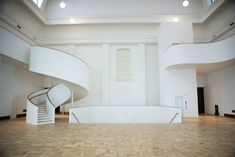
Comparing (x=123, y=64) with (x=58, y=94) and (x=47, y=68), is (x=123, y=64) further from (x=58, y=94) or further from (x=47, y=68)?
(x=47, y=68)

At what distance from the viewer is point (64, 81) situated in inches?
372

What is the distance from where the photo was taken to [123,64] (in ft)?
46.9

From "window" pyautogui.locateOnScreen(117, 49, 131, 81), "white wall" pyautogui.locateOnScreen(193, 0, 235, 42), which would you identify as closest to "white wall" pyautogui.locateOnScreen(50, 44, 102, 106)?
"window" pyautogui.locateOnScreen(117, 49, 131, 81)

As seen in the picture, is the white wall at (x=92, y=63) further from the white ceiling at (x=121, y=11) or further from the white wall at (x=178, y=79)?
the white wall at (x=178, y=79)

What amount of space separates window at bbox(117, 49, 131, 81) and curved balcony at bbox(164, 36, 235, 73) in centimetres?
417

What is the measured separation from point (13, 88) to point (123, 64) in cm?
817

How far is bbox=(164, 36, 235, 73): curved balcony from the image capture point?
29.3 feet

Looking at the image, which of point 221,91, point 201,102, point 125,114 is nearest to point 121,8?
point 125,114

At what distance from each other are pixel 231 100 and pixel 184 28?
552 cm

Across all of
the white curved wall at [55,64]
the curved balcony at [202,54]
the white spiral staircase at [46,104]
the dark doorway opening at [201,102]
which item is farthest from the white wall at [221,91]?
the white spiral staircase at [46,104]

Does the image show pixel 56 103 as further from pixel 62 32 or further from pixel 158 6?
pixel 158 6

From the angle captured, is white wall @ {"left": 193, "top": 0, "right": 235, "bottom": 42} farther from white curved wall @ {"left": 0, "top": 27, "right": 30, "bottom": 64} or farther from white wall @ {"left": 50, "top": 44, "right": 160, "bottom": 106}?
white curved wall @ {"left": 0, "top": 27, "right": 30, "bottom": 64}

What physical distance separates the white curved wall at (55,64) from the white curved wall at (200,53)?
589 centimetres

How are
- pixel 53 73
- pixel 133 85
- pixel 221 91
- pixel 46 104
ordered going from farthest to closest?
pixel 133 85, pixel 221 91, pixel 46 104, pixel 53 73
